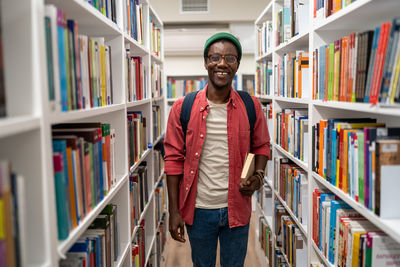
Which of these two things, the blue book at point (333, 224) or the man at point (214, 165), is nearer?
the blue book at point (333, 224)

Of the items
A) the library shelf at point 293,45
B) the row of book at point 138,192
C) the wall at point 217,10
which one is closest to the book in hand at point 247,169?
the row of book at point 138,192

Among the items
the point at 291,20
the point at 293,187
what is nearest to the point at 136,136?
the point at 293,187

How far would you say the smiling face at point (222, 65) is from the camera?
176cm

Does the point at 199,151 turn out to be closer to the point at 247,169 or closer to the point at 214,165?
the point at 214,165

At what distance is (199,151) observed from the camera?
1774 mm

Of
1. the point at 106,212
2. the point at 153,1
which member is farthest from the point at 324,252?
the point at 153,1

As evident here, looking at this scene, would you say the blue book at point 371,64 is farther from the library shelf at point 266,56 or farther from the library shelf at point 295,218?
the library shelf at point 266,56

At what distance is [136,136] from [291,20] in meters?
1.28

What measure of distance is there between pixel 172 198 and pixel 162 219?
5.54 ft

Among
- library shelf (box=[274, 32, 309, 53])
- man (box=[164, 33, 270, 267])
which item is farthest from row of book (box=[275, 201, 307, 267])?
library shelf (box=[274, 32, 309, 53])

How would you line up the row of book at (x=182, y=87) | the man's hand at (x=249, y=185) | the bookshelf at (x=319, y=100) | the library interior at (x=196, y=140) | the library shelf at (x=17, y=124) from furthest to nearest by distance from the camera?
the row of book at (x=182, y=87) → the man's hand at (x=249, y=185) → the bookshelf at (x=319, y=100) → the library interior at (x=196, y=140) → the library shelf at (x=17, y=124)

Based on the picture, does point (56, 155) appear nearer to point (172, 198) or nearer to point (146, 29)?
point (172, 198)

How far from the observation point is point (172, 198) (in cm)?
187

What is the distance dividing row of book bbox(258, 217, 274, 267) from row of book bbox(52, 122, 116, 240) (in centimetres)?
190
